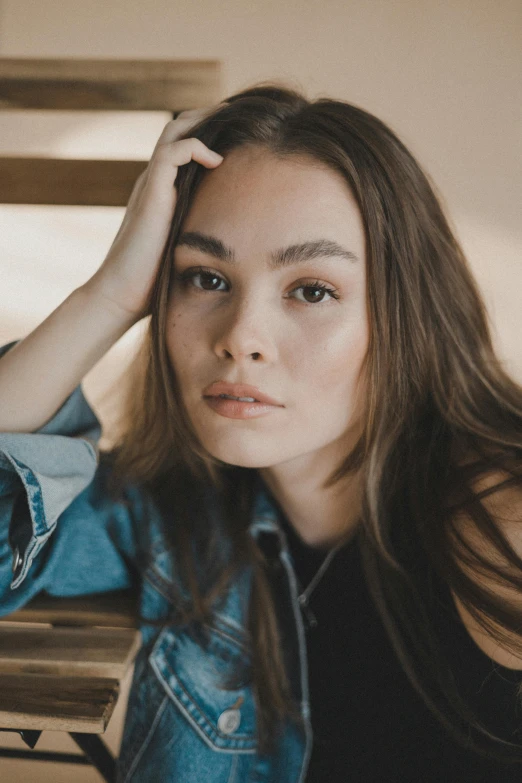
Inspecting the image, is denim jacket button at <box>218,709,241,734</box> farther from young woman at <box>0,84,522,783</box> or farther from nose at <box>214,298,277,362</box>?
nose at <box>214,298,277,362</box>

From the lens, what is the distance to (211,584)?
2.61ft

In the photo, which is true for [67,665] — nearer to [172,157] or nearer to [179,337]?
[179,337]

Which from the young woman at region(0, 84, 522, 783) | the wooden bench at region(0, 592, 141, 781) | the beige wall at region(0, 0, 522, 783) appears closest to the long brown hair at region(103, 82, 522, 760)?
the young woman at region(0, 84, 522, 783)

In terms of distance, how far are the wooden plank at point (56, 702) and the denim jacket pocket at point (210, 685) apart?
16 centimetres

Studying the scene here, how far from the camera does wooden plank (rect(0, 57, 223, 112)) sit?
0.74 m

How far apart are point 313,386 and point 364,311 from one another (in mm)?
104

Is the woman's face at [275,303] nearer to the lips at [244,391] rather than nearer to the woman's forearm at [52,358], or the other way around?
the lips at [244,391]

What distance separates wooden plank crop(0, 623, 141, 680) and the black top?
0.87ft

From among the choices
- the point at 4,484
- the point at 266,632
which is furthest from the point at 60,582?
the point at 266,632

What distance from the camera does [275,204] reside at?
59cm

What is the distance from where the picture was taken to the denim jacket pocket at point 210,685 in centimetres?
76

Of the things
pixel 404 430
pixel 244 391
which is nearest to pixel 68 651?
pixel 244 391

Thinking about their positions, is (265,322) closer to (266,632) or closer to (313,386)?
(313,386)

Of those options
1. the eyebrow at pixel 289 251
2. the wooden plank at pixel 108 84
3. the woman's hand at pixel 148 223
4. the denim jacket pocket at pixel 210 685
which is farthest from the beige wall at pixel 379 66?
the denim jacket pocket at pixel 210 685
